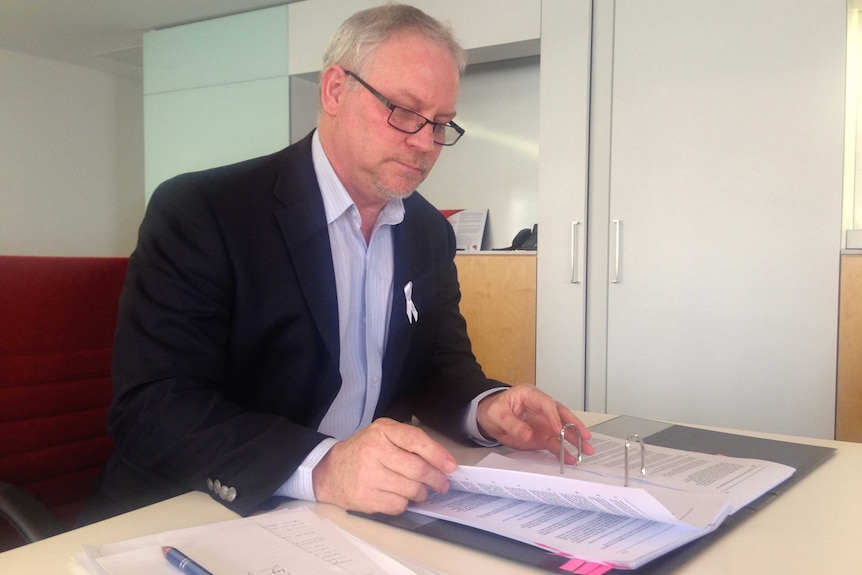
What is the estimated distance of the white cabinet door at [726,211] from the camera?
8.29 ft

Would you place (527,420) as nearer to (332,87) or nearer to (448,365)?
(448,365)

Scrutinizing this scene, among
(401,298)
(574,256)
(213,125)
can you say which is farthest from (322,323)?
(213,125)

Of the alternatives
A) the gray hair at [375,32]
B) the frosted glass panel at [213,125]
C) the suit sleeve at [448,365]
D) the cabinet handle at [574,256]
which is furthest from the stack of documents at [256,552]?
the frosted glass panel at [213,125]

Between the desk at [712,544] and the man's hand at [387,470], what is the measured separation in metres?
0.02

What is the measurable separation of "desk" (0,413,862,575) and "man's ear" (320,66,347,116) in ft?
2.47

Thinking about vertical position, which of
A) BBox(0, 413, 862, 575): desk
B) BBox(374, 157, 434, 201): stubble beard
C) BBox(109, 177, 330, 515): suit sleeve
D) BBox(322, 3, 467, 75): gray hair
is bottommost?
BBox(0, 413, 862, 575): desk

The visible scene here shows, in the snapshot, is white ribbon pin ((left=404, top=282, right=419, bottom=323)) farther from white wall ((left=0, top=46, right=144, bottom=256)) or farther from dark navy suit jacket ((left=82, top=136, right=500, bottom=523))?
white wall ((left=0, top=46, right=144, bottom=256))

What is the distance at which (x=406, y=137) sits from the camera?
124 centimetres

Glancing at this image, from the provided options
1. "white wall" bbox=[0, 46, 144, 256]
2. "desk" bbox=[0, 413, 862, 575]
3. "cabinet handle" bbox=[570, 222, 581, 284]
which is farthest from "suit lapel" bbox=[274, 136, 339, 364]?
"white wall" bbox=[0, 46, 144, 256]

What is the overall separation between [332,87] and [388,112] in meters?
0.15

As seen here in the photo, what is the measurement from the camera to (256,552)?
652mm

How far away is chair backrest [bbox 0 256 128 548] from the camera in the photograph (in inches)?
46.5

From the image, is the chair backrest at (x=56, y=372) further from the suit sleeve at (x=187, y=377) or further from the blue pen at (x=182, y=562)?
the blue pen at (x=182, y=562)

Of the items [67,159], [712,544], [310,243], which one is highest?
[67,159]
